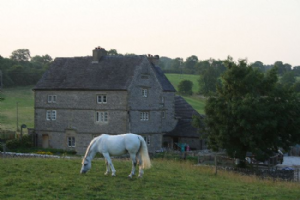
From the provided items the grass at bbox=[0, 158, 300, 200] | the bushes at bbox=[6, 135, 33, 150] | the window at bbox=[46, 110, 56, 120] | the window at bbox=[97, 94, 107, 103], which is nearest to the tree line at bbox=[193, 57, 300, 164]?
the grass at bbox=[0, 158, 300, 200]

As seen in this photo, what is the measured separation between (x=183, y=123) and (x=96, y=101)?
13.5 metres

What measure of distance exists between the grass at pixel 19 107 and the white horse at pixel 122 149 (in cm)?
4572

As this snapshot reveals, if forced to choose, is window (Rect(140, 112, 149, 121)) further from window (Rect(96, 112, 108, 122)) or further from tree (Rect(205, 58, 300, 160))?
tree (Rect(205, 58, 300, 160))

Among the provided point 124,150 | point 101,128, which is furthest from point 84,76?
point 124,150

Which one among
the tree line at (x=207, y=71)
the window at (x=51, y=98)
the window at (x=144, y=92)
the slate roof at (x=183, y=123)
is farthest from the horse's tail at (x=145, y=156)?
the slate roof at (x=183, y=123)

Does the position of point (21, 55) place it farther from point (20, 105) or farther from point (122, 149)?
point (122, 149)

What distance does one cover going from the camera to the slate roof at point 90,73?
153 ft

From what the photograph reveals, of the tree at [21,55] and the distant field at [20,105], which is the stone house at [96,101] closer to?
Result: the distant field at [20,105]

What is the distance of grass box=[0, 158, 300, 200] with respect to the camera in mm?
15289

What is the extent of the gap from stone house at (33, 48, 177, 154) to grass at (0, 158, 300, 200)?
23.3 meters

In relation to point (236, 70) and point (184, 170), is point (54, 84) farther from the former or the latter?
point (184, 170)

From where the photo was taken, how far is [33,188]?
15.7 metres

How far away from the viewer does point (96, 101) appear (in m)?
47.0

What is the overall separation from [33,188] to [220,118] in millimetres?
21891
